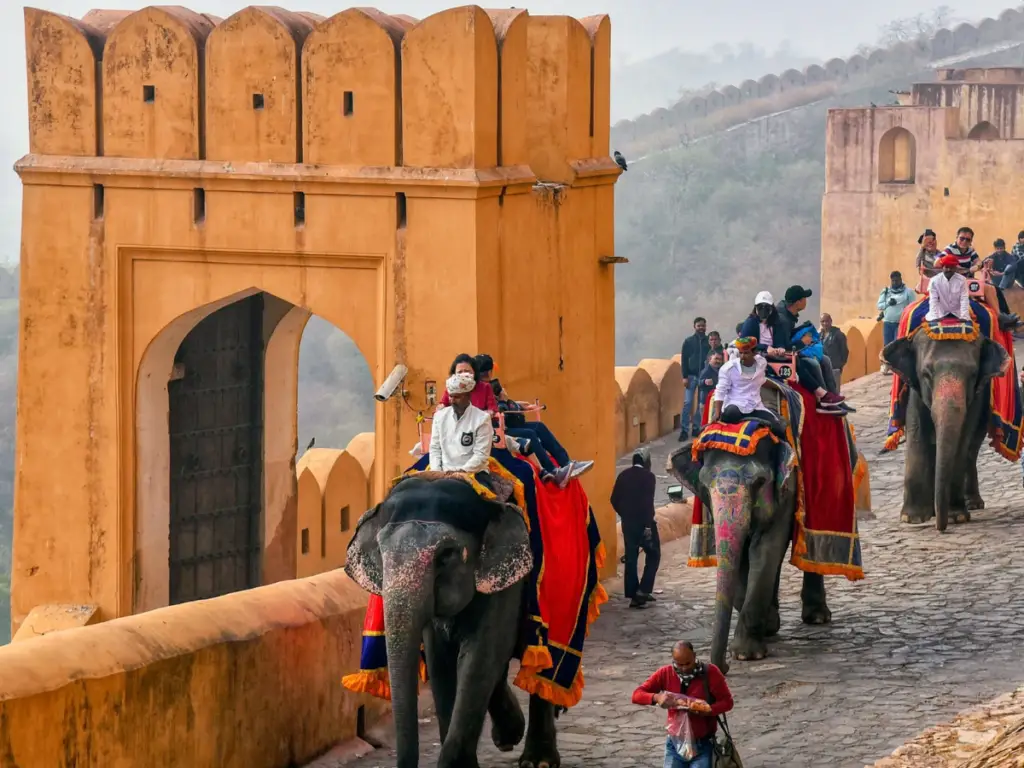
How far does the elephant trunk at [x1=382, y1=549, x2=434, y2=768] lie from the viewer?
7.65 meters

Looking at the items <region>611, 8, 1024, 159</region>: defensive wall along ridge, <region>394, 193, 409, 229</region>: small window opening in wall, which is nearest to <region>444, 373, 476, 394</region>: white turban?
<region>394, 193, 409, 229</region>: small window opening in wall

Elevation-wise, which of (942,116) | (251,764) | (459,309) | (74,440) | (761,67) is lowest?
(251,764)

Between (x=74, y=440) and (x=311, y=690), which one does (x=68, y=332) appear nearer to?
→ (x=74, y=440)

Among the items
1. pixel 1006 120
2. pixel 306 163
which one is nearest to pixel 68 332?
pixel 306 163

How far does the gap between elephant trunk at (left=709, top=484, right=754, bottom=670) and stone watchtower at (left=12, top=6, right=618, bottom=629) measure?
183cm

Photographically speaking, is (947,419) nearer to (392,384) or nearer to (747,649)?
(747,649)

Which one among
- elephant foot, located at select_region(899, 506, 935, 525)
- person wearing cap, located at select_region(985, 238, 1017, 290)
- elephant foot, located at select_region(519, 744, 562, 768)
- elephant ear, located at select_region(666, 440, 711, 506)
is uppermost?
person wearing cap, located at select_region(985, 238, 1017, 290)

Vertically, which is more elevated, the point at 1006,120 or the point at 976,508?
the point at 1006,120

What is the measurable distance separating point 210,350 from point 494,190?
256cm

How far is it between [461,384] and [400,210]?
316 centimetres

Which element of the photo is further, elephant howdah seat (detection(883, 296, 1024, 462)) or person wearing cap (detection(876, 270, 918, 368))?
person wearing cap (detection(876, 270, 918, 368))

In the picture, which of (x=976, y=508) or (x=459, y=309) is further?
(x=976, y=508)

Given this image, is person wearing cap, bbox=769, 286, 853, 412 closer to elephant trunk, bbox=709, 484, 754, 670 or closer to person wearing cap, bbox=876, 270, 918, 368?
Answer: elephant trunk, bbox=709, 484, 754, 670

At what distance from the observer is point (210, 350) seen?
13086 millimetres
